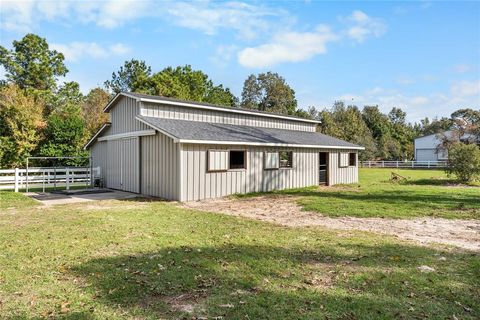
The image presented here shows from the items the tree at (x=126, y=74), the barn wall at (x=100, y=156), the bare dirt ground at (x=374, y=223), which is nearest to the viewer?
the bare dirt ground at (x=374, y=223)

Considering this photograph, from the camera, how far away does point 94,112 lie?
32062mm

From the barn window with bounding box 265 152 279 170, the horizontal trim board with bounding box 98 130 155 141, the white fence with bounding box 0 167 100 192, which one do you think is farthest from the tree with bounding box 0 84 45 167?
the barn window with bounding box 265 152 279 170

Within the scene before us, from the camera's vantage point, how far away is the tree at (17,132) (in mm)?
22016

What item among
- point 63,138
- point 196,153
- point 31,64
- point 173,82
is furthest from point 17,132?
point 173,82

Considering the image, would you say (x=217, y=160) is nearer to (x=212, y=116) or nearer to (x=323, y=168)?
(x=212, y=116)

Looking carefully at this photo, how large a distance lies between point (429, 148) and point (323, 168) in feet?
126

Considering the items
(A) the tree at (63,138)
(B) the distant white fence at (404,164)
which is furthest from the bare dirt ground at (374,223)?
(B) the distant white fence at (404,164)

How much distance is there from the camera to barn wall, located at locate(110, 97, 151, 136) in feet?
49.5

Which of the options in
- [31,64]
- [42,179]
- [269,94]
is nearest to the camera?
[42,179]

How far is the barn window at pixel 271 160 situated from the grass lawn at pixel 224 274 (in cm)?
812

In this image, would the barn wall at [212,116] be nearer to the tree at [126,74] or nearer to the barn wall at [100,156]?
the barn wall at [100,156]

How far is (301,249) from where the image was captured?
600 centimetres

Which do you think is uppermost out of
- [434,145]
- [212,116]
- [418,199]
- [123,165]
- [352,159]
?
[212,116]

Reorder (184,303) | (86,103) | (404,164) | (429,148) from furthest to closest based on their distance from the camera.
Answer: (429,148)
(404,164)
(86,103)
(184,303)
